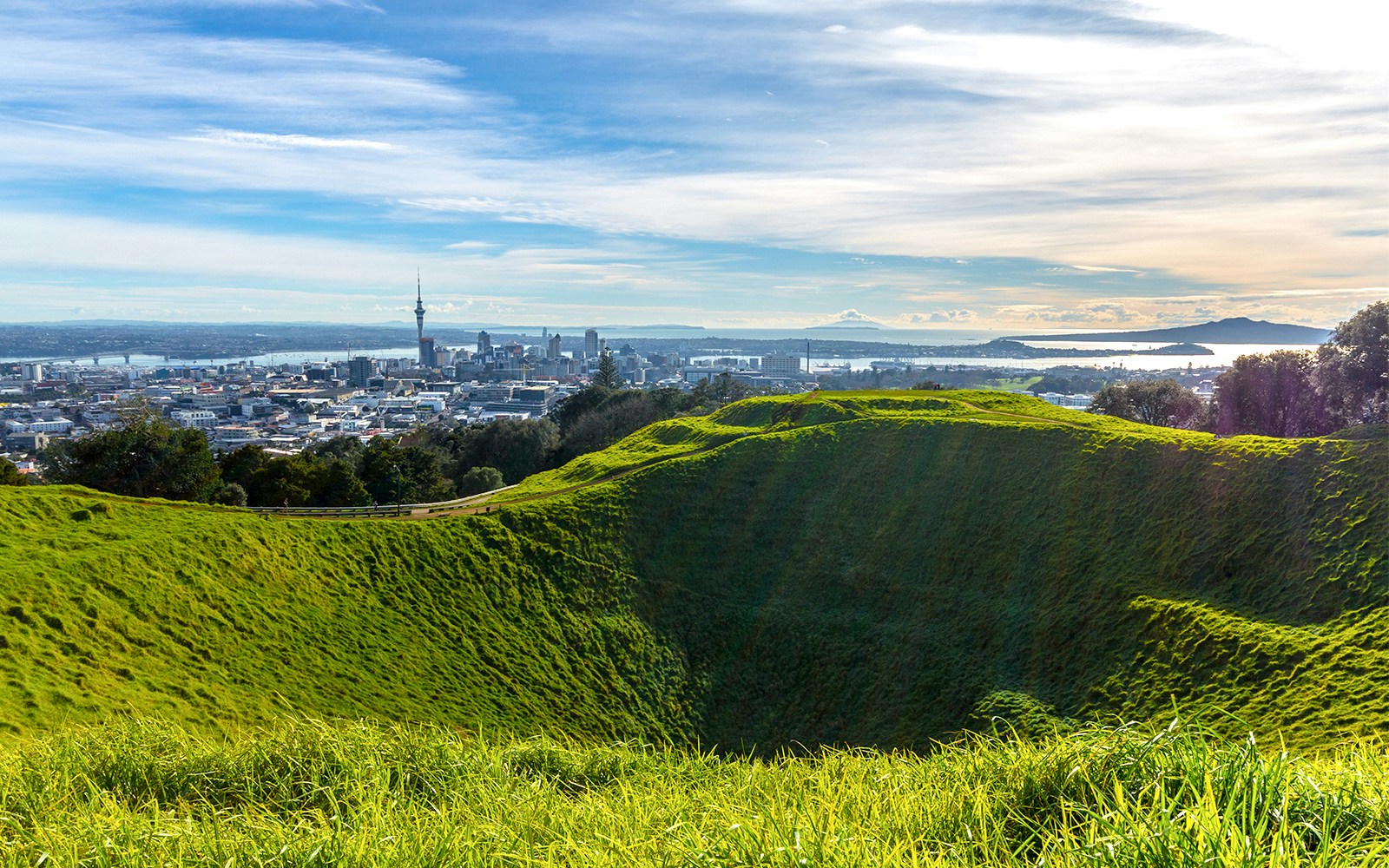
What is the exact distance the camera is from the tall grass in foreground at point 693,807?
4.37 m

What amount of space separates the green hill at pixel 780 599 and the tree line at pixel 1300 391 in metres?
21.1

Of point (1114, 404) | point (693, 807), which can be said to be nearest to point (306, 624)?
point (693, 807)

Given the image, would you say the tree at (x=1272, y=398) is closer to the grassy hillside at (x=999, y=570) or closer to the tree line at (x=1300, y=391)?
the tree line at (x=1300, y=391)

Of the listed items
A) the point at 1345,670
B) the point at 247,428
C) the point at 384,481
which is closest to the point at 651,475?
the point at 384,481

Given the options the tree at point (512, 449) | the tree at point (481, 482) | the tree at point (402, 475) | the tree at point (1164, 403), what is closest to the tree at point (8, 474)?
the tree at point (402, 475)

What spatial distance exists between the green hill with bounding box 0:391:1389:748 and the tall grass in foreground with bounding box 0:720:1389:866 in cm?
1289

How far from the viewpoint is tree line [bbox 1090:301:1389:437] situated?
146ft

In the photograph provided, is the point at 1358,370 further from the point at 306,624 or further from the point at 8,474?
the point at 8,474

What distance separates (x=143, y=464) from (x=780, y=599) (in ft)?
114

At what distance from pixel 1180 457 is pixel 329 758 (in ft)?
102

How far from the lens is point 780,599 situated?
1179 inches

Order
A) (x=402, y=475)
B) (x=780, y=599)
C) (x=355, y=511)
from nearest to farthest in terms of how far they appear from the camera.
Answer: (x=780, y=599), (x=355, y=511), (x=402, y=475)

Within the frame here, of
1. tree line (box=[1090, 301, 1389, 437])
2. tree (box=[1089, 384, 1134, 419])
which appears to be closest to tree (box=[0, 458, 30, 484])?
tree line (box=[1090, 301, 1389, 437])

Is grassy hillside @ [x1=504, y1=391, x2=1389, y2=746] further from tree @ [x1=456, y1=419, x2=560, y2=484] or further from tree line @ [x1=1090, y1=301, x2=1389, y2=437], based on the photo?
tree @ [x1=456, y1=419, x2=560, y2=484]
